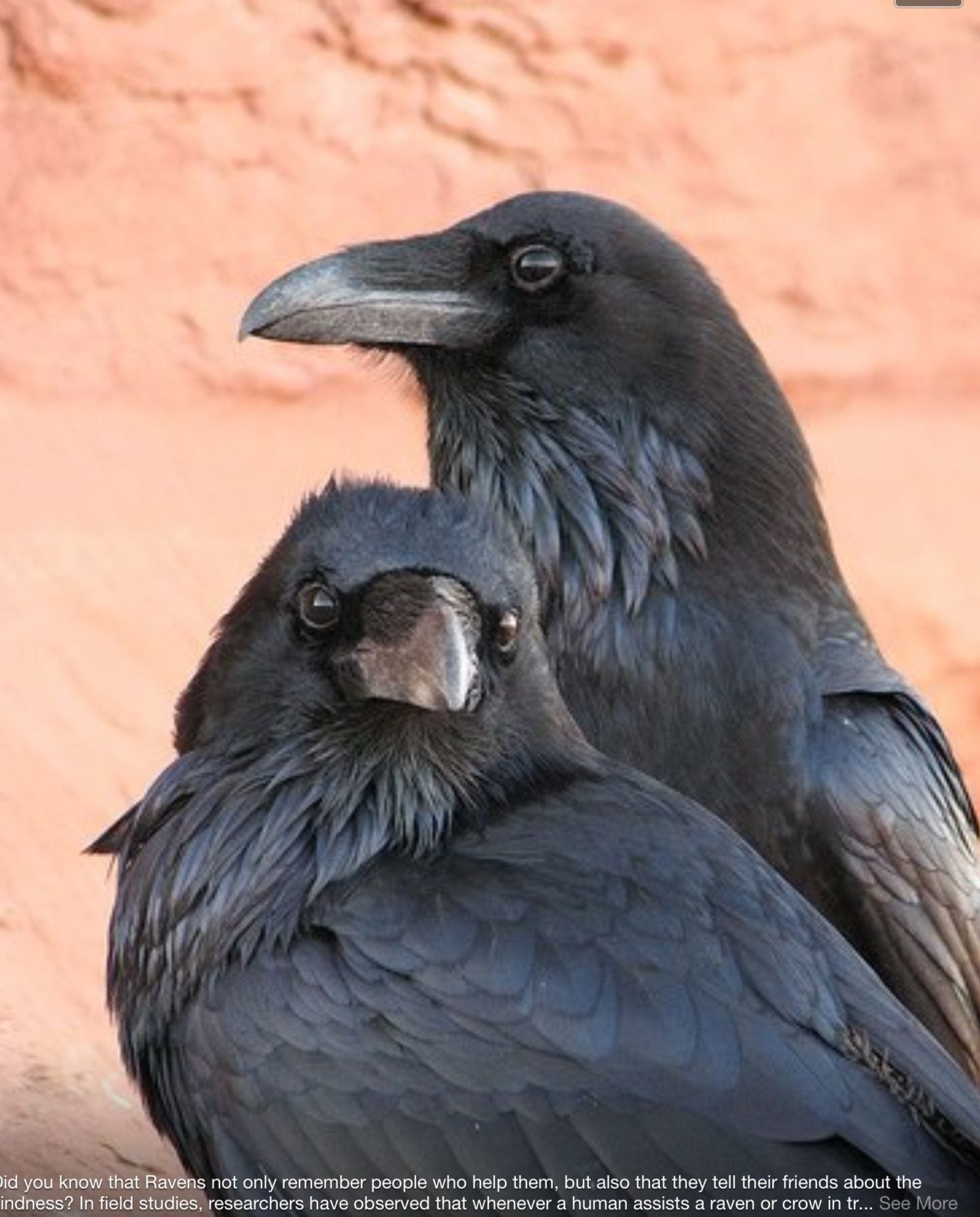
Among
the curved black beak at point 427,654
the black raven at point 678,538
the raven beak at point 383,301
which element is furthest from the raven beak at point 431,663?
the raven beak at point 383,301

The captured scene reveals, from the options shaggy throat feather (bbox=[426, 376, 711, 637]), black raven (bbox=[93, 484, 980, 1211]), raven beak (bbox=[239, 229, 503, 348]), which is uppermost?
raven beak (bbox=[239, 229, 503, 348])

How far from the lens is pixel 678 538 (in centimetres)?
552

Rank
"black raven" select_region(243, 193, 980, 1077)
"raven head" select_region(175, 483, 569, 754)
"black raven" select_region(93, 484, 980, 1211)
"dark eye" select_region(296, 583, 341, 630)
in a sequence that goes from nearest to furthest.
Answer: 1. "black raven" select_region(93, 484, 980, 1211)
2. "raven head" select_region(175, 483, 569, 754)
3. "dark eye" select_region(296, 583, 341, 630)
4. "black raven" select_region(243, 193, 980, 1077)

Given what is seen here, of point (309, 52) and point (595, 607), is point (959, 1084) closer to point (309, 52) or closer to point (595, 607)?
point (595, 607)

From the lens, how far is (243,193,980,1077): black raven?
5391mm

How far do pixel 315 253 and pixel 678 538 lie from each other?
1.59m

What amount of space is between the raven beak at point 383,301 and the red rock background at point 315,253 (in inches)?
42.4

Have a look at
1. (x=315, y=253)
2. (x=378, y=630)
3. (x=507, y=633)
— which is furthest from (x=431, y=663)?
(x=315, y=253)

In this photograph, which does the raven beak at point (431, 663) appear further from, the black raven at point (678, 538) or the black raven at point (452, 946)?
the black raven at point (678, 538)

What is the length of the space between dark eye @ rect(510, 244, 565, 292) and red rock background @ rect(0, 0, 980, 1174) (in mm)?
1122

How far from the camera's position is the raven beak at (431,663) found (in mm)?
4535

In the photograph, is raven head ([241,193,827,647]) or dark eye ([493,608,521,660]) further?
raven head ([241,193,827,647])

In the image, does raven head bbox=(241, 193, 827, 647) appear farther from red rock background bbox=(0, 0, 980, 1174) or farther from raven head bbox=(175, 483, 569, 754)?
red rock background bbox=(0, 0, 980, 1174)

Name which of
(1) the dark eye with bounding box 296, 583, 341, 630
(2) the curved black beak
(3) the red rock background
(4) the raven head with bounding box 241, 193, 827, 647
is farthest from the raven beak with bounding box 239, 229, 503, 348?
(3) the red rock background
